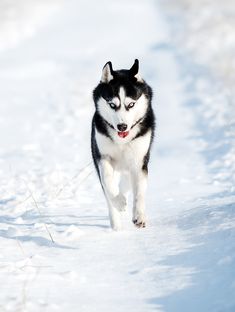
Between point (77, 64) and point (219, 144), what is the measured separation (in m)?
9.85

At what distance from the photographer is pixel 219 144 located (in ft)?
31.3

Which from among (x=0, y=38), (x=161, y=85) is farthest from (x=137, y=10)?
(x=161, y=85)

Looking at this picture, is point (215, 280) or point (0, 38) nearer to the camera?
point (215, 280)

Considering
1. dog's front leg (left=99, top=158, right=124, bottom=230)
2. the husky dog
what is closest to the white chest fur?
the husky dog

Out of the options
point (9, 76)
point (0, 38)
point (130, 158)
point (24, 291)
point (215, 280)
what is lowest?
point (215, 280)

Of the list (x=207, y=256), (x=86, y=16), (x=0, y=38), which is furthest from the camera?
(x=86, y=16)

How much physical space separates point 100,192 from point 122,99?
217cm

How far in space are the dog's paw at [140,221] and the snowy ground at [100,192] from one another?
11 centimetres

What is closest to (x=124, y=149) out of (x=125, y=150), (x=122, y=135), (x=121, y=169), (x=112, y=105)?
(x=125, y=150)

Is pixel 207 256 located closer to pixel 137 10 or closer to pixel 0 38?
pixel 0 38

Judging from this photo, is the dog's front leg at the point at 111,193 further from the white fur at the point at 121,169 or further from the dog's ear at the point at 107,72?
the dog's ear at the point at 107,72

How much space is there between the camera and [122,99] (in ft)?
18.5

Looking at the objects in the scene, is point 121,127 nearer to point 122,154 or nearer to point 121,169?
point 122,154

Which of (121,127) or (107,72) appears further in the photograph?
(107,72)
